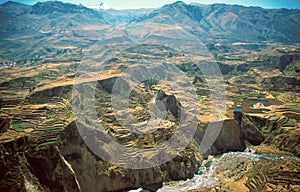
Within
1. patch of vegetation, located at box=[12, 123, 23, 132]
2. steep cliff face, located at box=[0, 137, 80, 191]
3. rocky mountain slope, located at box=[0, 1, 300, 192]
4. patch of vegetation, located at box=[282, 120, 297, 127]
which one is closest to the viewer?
steep cliff face, located at box=[0, 137, 80, 191]

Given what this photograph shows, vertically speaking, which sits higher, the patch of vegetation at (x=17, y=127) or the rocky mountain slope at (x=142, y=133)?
the patch of vegetation at (x=17, y=127)

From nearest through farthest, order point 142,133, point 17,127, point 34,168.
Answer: point 34,168
point 17,127
point 142,133

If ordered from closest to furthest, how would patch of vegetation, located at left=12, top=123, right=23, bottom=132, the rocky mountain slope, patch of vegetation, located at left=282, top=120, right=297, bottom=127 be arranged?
the rocky mountain slope → patch of vegetation, located at left=12, top=123, right=23, bottom=132 → patch of vegetation, located at left=282, top=120, right=297, bottom=127

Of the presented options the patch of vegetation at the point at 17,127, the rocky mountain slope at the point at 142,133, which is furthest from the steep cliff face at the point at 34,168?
the patch of vegetation at the point at 17,127

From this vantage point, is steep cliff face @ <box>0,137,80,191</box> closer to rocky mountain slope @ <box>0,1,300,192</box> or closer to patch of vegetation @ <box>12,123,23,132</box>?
rocky mountain slope @ <box>0,1,300,192</box>

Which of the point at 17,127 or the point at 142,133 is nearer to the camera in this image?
the point at 17,127

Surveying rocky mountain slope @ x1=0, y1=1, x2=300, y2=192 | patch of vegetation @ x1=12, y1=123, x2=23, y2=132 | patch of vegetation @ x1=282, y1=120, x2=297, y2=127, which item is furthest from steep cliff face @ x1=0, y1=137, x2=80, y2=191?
patch of vegetation @ x1=282, y1=120, x2=297, y2=127

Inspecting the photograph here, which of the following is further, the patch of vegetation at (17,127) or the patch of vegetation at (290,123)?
the patch of vegetation at (290,123)

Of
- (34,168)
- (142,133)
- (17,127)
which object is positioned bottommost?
(34,168)

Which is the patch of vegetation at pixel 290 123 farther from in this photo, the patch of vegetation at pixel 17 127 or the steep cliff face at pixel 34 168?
the patch of vegetation at pixel 17 127

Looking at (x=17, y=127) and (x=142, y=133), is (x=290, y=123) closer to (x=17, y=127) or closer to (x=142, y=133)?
(x=142, y=133)

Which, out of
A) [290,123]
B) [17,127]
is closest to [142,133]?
[17,127]
